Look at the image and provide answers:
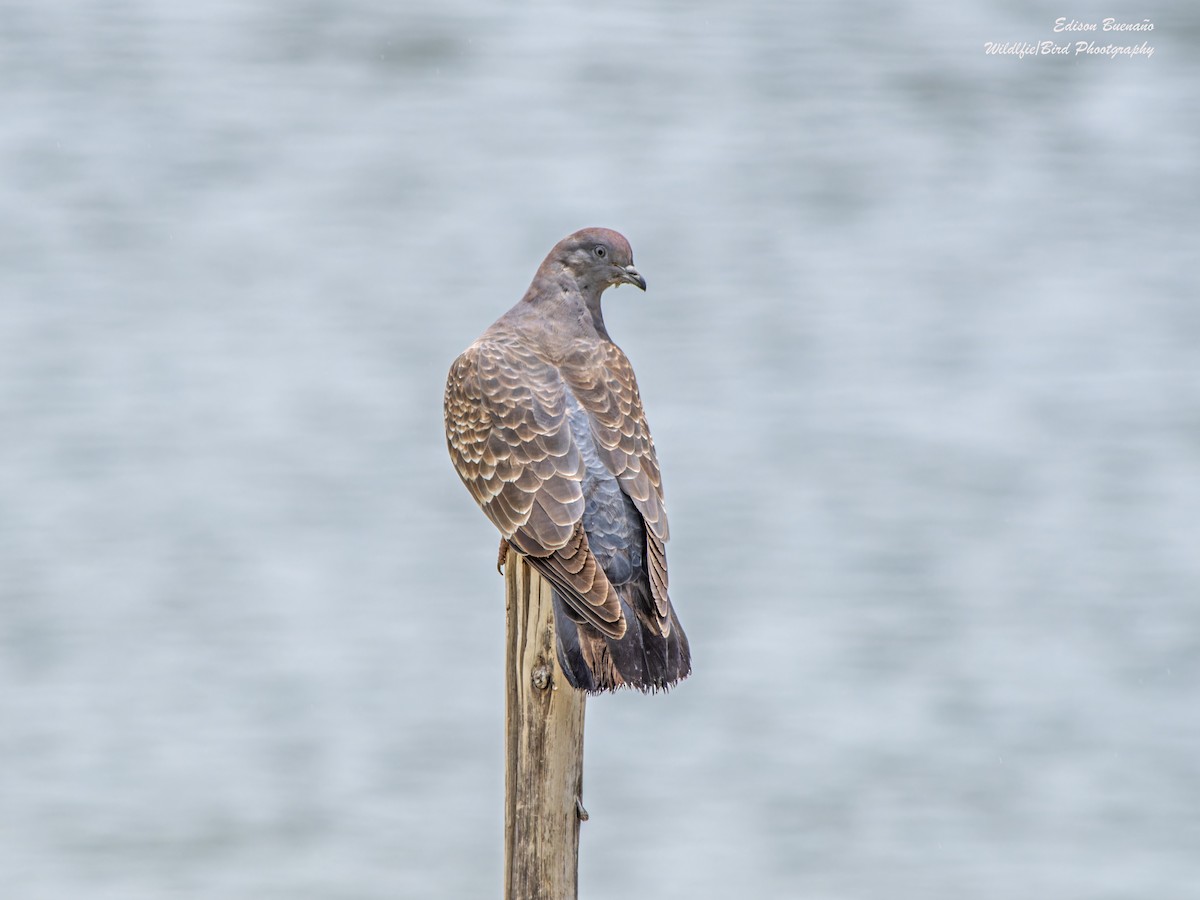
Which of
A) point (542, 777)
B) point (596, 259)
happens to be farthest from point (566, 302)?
point (542, 777)

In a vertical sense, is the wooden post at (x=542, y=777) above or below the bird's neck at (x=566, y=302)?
below

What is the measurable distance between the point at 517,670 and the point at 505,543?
0.71 meters

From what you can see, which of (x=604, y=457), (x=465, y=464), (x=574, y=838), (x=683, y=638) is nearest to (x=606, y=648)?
(x=683, y=638)

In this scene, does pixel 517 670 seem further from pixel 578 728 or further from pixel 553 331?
pixel 553 331

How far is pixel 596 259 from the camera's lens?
14.4ft

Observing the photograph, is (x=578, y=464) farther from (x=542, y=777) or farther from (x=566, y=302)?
(x=542, y=777)

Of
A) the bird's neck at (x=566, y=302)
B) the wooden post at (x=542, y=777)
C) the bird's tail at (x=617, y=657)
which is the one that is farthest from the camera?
the bird's neck at (x=566, y=302)

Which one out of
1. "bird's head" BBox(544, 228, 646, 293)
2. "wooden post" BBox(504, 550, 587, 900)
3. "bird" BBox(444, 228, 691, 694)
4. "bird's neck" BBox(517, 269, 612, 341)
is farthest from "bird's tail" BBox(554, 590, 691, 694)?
"bird's head" BBox(544, 228, 646, 293)

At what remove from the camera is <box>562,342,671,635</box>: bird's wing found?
11.9 feet

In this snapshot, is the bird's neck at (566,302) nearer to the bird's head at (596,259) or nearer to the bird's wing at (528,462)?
the bird's head at (596,259)

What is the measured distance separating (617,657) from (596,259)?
5.18 ft

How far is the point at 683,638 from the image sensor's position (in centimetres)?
348

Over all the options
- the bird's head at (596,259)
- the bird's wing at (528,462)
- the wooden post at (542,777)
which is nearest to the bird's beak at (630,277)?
the bird's head at (596,259)

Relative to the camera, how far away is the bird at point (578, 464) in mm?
3320
